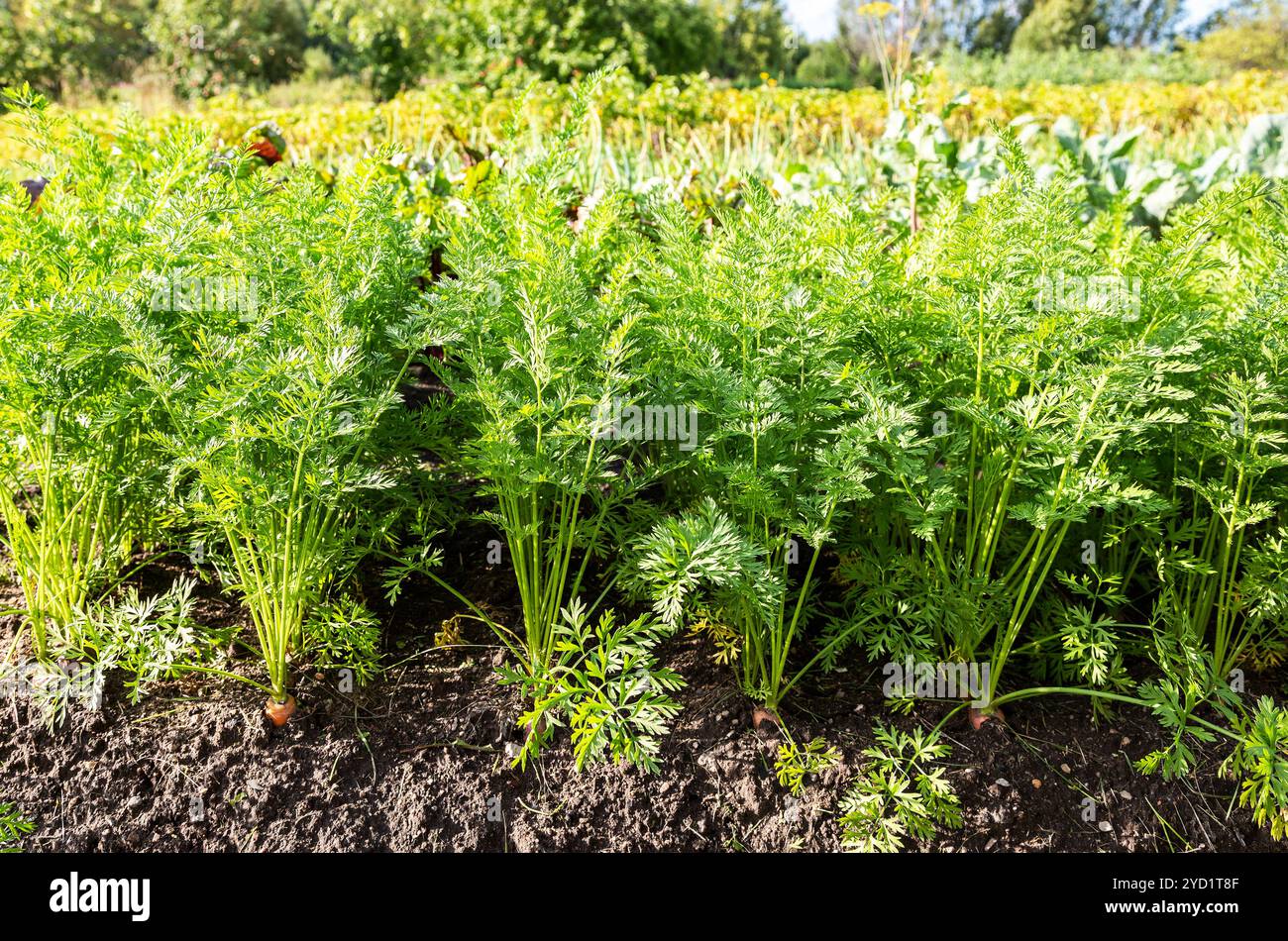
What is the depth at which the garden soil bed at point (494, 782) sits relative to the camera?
6.54ft

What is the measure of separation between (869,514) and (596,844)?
1.01 metres

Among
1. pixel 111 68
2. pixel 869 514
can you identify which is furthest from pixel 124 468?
pixel 111 68

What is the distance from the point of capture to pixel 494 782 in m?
2.08

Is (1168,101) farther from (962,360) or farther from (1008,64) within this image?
(1008,64)

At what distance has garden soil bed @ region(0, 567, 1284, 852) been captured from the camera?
1.99 meters

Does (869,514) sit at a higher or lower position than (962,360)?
lower

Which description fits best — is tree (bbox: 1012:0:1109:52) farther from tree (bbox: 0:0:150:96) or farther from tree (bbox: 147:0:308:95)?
tree (bbox: 0:0:150:96)

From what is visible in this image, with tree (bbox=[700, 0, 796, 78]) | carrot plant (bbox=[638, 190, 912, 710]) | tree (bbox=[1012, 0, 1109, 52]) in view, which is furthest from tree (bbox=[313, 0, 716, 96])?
tree (bbox=[1012, 0, 1109, 52])

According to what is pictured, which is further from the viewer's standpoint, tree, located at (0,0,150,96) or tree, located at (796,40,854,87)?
tree, located at (796,40,854,87)

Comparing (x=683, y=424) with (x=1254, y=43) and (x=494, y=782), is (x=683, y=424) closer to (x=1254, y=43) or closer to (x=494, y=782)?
(x=494, y=782)

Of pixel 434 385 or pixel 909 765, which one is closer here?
pixel 909 765

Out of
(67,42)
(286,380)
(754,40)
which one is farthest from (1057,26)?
(286,380)

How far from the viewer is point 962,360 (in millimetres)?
2145

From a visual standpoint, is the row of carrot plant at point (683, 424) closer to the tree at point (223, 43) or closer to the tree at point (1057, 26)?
the tree at point (223, 43)
